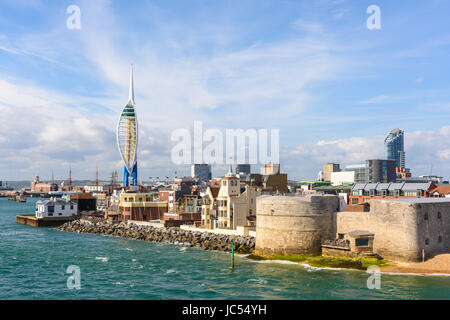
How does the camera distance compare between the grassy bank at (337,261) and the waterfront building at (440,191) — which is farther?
the waterfront building at (440,191)

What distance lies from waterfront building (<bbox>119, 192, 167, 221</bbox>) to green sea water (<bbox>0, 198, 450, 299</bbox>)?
41.4 meters

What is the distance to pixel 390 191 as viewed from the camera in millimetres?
95062

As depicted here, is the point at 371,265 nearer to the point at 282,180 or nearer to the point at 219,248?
the point at 219,248

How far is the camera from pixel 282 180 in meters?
130

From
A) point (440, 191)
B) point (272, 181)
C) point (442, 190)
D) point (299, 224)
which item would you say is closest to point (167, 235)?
point (299, 224)

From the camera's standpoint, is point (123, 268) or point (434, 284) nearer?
point (434, 284)

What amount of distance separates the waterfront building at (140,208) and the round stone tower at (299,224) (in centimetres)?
5897

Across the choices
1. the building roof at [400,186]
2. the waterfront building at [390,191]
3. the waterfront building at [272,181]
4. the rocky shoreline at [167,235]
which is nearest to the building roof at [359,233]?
the rocky shoreline at [167,235]

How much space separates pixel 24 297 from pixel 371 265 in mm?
38841

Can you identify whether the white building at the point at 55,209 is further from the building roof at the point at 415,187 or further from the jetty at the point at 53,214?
the building roof at the point at 415,187

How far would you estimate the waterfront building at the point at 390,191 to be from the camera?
9275cm

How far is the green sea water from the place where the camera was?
41.3m
